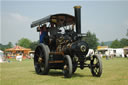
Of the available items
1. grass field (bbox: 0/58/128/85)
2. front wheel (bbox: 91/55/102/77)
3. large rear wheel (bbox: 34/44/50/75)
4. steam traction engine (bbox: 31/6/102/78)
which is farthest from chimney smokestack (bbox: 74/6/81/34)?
grass field (bbox: 0/58/128/85)

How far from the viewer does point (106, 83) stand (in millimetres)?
7125

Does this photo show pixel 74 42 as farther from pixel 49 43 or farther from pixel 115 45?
pixel 115 45

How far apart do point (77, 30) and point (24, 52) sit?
167ft

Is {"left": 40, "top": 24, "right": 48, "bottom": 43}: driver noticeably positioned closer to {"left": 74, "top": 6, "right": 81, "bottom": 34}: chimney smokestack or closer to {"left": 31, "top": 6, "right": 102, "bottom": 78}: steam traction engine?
{"left": 31, "top": 6, "right": 102, "bottom": 78}: steam traction engine

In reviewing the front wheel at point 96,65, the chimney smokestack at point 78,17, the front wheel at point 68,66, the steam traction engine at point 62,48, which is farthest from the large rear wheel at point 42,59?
the front wheel at point 96,65

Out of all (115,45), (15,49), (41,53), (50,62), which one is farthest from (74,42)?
(115,45)

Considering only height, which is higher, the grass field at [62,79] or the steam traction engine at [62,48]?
the steam traction engine at [62,48]

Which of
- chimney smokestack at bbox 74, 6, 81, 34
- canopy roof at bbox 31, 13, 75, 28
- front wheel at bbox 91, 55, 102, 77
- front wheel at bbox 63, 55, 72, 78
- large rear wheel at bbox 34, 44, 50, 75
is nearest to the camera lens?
front wheel at bbox 63, 55, 72, 78

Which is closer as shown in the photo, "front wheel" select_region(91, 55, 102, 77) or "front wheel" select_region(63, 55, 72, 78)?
"front wheel" select_region(63, 55, 72, 78)

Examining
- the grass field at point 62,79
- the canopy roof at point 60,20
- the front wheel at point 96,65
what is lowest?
the grass field at point 62,79

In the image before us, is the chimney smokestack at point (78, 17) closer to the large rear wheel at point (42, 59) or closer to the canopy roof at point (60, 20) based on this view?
the canopy roof at point (60, 20)

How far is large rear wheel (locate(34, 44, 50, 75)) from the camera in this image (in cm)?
969

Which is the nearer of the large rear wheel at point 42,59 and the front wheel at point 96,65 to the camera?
the front wheel at point 96,65

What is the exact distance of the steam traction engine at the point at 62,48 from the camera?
8844 millimetres
